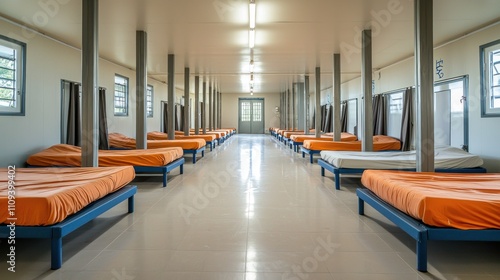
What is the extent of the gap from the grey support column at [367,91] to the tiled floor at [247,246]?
10.7 feet

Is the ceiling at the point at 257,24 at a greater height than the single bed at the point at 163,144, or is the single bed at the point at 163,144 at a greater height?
the ceiling at the point at 257,24

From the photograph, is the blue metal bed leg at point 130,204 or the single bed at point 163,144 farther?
the single bed at point 163,144

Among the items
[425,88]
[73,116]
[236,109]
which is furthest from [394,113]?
[236,109]

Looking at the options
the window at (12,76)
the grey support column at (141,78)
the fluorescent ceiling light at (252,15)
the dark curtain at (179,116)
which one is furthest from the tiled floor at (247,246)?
the dark curtain at (179,116)

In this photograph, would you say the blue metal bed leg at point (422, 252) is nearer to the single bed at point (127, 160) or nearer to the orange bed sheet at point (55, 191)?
the orange bed sheet at point (55, 191)

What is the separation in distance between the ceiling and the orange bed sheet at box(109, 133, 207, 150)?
2763mm

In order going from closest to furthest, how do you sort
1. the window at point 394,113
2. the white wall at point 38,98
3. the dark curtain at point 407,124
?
the white wall at point 38,98 → the dark curtain at point 407,124 → the window at point 394,113

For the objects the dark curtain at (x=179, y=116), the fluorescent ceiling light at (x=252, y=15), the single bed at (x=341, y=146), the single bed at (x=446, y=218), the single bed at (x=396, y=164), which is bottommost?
the single bed at (x=446, y=218)

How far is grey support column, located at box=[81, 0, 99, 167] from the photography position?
4.95 m

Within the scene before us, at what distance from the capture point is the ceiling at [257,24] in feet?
20.1

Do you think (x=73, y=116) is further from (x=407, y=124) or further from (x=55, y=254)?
(x=407, y=124)

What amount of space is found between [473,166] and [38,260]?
6949mm

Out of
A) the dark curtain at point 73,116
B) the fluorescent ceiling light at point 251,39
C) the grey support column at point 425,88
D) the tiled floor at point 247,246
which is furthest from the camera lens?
the dark curtain at point 73,116

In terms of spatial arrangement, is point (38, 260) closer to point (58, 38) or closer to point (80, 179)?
point (80, 179)
